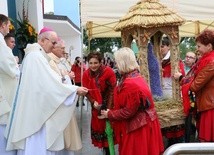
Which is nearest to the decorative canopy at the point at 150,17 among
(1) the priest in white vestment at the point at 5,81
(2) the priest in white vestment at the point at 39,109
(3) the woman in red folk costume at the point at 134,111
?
(3) the woman in red folk costume at the point at 134,111

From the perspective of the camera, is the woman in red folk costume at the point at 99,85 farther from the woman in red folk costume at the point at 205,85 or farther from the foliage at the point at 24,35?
the foliage at the point at 24,35

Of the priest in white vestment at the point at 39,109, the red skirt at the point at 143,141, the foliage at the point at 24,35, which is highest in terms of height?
the foliage at the point at 24,35

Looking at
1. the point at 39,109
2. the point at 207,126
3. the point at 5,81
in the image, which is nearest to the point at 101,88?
the point at 5,81

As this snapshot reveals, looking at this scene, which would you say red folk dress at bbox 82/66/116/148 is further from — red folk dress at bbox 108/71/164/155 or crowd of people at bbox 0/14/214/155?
red folk dress at bbox 108/71/164/155

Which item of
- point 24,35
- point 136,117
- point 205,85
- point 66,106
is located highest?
point 24,35

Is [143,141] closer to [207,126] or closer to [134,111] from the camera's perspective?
[134,111]

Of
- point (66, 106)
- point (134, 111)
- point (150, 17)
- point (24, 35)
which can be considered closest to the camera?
point (134, 111)

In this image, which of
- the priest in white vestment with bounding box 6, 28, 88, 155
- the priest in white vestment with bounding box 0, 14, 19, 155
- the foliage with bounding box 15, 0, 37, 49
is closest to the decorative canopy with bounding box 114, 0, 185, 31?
the priest in white vestment with bounding box 6, 28, 88, 155

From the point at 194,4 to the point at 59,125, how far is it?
341 cm

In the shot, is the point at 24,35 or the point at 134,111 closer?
the point at 134,111

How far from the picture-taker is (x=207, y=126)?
13.9 ft

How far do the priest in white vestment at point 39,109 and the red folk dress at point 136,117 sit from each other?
0.47 meters

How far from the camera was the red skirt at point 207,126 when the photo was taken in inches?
166

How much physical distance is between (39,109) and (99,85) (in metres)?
1.36
